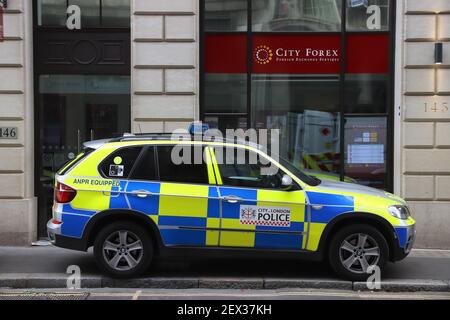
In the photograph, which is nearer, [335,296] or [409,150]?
[335,296]

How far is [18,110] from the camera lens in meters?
9.78

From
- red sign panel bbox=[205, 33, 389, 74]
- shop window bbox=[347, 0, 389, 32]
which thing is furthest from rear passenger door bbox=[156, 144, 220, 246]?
shop window bbox=[347, 0, 389, 32]

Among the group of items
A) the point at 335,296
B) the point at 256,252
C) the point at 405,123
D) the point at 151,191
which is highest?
the point at 405,123

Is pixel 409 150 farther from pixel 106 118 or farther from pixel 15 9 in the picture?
pixel 15 9

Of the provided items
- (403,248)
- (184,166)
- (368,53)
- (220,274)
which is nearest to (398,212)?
(403,248)

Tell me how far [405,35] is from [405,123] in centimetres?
149

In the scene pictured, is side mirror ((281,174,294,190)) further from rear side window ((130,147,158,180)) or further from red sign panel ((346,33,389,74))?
Result: red sign panel ((346,33,389,74))

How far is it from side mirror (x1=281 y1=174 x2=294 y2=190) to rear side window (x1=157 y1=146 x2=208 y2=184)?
3.14 ft

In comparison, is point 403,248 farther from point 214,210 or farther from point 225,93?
point 225,93

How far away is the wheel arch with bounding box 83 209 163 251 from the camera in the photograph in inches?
283

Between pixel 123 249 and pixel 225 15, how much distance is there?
4935mm

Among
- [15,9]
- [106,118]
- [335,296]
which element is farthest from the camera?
[106,118]

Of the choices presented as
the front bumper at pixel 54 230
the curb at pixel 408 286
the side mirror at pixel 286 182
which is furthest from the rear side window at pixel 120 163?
the curb at pixel 408 286

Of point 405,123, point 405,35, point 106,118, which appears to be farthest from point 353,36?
point 106,118
